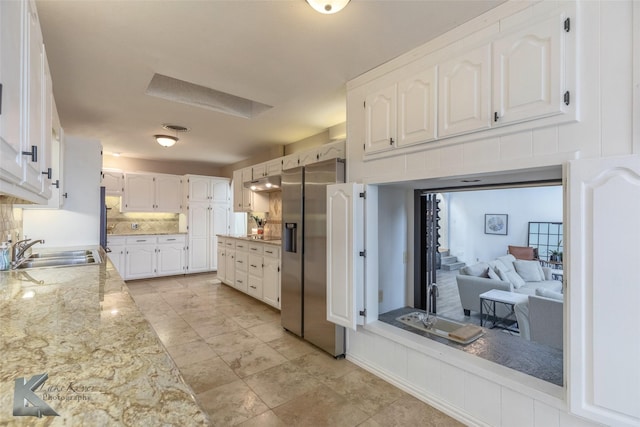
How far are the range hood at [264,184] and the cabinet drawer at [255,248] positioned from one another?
3.40 ft

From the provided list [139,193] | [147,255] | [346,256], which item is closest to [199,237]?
[147,255]

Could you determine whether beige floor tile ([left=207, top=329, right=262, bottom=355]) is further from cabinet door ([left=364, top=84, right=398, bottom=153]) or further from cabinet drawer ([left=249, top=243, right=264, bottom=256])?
cabinet door ([left=364, top=84, right=398, bottom=153])

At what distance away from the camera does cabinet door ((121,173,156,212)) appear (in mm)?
6199

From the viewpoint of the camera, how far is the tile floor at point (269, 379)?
205 cm

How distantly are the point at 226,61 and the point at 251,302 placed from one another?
11.4 feet

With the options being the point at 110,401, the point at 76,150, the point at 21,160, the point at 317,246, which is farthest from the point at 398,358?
the point at 76,150

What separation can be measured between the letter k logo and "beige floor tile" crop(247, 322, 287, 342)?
9.06 feet

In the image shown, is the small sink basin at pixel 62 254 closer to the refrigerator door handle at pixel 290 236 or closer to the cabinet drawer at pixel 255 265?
the refrigerator door handle at pixel 290 236

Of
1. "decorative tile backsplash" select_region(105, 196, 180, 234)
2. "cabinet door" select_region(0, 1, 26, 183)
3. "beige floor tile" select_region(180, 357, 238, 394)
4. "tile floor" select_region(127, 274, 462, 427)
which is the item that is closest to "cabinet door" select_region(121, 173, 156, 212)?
"decorative tile backsplash" select_region(105, 196, 180, 234)

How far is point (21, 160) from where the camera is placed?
1.09m

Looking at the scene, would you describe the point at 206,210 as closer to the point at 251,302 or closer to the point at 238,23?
the point at 251,302

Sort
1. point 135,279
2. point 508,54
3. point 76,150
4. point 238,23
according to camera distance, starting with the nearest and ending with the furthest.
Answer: point 508,54
point 238,23
point 76,150
point 135,279

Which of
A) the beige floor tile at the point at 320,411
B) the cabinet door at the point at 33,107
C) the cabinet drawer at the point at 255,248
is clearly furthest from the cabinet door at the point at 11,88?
the cabinet drawer at the point at 255,248

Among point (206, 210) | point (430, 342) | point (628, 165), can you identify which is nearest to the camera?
point (628, 165)
